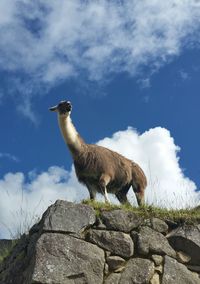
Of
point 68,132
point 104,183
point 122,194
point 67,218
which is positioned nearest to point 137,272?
point 67,218

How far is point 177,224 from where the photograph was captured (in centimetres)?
981

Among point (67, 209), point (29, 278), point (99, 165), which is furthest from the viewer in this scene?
point (99, 165)

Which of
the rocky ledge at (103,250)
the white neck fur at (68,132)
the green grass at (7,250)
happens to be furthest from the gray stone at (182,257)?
the white neck fur at (68,132)

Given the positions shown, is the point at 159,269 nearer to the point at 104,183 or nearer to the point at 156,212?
the point at 156,212

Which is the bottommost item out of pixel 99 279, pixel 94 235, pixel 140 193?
pixel 99 279

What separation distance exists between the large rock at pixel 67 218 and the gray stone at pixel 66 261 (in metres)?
0.14

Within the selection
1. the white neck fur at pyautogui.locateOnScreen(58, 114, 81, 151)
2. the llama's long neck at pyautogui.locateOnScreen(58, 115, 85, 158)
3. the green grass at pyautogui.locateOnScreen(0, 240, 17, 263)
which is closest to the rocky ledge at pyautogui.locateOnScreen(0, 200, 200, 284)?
the green grass at pyautogui.locateOnScreen(0, 240, 17, 263)

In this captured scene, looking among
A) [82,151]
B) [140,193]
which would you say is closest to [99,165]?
[82,151]

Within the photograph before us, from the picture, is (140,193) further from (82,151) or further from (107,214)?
(107,214)

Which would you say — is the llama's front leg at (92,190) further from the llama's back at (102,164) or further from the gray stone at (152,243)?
the gray stone at (152,243)

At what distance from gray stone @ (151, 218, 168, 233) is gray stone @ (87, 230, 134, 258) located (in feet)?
1.76

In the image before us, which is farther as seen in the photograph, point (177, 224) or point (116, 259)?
point (177, 224)

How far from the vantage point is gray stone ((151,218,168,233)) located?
9.65 meters

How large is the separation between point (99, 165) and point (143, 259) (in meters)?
3.71
